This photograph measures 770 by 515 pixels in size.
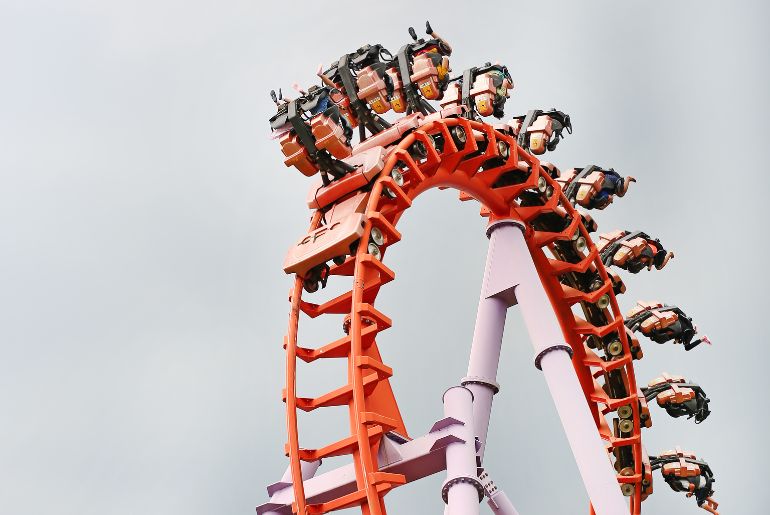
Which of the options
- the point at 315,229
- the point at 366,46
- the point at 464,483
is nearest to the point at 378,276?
the point at 315,229

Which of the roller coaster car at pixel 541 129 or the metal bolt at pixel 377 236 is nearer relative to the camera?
the metal bolt at pixel 377 236

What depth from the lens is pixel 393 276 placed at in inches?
581

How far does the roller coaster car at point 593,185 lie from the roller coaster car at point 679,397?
2967mm

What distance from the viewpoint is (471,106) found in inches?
701

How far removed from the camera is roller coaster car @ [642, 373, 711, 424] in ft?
66.0

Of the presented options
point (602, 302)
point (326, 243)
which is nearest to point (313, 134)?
point (326, 243)

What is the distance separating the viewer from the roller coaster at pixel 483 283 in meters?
14.2

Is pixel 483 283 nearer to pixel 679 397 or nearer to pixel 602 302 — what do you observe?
pixel 602 302

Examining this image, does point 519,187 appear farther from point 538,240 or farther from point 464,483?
point 464,483

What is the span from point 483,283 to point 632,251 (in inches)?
117

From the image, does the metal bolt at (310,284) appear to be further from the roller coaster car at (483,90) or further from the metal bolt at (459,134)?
the roller coaster car at (483,90)

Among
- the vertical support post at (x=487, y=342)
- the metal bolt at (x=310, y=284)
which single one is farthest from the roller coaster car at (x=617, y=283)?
the metal bolt at (x=310, y=284)

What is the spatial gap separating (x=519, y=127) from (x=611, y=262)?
2.55m

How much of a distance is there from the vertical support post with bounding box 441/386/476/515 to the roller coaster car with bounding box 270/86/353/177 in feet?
10.5
